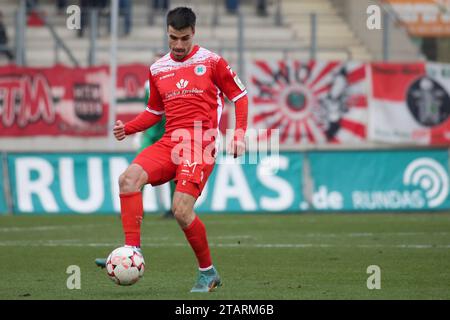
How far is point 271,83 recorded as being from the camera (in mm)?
23469

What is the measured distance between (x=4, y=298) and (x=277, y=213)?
Result: 11.3 metres

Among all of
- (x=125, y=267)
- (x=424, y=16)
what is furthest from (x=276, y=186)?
(x=125, y=267)

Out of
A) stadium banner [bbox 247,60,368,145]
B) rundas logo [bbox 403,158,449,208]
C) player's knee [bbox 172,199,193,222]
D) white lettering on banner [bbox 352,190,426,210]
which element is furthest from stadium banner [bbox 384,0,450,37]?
player's knee [bbox 172,199,193,222]

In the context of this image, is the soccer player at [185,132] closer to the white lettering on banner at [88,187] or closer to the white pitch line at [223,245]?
the white pitch line at [223,245]

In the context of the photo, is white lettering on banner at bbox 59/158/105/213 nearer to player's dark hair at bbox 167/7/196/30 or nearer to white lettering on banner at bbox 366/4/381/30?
white lettering on banner at bbox 366/4/381/30

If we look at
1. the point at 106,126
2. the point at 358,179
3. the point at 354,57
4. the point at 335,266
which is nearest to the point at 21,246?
the point at 335,266

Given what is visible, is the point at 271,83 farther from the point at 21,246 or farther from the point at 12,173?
the point at 21,246

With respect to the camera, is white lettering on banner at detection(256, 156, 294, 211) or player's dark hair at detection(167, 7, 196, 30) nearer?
player's dark hair at detection(167, 7, 196, 30)

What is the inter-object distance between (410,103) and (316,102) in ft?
6.31

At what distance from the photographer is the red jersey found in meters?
9.38

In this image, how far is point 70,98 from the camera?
2308cm

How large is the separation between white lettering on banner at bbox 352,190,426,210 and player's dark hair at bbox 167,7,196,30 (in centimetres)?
1085

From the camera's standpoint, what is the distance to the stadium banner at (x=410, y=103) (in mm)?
23547

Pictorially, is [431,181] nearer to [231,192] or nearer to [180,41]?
[231,192]
